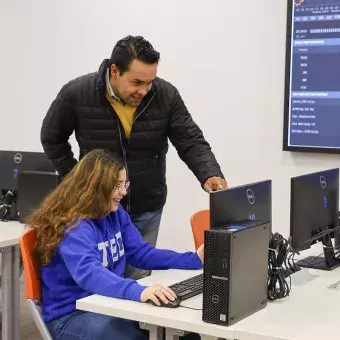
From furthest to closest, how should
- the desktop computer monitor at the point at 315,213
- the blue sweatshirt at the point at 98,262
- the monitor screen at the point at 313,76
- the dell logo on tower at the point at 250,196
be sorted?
the monitor screen at the point at 313,76 < the desktop computer monitor at the point at 315,213 < the dell logo on tower at the point at 250,196 < the blue sweatshirt at the point at 98,262

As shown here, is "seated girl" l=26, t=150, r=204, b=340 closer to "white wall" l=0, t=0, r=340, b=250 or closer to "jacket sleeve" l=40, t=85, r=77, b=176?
"jacket sleeve" l=40, t=85, r=77, b=176

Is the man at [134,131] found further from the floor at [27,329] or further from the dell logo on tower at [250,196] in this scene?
the floor at [27,329]

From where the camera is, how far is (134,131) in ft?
10.2

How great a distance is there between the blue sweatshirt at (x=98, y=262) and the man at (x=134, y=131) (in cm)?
30

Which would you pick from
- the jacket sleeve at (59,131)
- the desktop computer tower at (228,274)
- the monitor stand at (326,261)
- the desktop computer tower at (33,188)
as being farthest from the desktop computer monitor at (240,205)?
the desktop computer tower at (33,188)

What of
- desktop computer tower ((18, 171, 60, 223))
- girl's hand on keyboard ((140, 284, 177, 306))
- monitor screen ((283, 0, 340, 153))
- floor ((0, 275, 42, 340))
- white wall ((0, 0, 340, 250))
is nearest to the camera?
girl's hand on keyboard ((140, 284, 177, 306))

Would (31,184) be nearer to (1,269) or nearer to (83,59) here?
(1,269)

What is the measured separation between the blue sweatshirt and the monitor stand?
0.50m

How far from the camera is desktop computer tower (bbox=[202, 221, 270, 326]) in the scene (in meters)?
1.97

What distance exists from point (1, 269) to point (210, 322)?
5.21 ft

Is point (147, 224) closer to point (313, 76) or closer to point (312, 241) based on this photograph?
point (312, 241)

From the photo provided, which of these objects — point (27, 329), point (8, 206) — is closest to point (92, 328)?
point (8, 206)

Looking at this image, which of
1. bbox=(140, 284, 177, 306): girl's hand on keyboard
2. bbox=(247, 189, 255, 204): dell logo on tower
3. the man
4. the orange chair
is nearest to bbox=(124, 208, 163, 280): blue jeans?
the man

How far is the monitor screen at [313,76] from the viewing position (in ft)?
12.8
